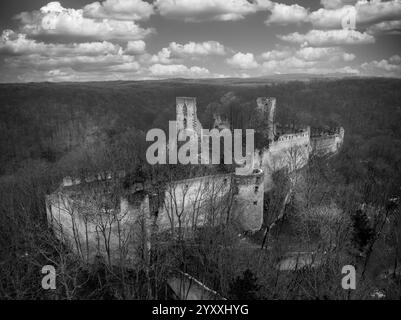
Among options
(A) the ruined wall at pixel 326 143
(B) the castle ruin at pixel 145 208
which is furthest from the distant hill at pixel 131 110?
(B) the castle ruin at pixel 145 208

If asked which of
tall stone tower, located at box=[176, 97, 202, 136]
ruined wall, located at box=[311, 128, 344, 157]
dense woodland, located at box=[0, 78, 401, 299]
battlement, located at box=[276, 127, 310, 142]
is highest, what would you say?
tall stone tower, located at box=[176, 97, 202, 136]

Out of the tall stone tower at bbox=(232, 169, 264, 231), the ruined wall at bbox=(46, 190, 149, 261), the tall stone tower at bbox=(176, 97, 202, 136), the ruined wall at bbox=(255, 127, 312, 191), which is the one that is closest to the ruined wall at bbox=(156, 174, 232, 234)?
the tall stone tower at bbox=(232, 169, 264, 231)

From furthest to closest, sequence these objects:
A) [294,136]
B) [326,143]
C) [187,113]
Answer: [326,143], [294,136], [187,113]

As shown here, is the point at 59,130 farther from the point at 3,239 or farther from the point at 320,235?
→ the point at 320,235

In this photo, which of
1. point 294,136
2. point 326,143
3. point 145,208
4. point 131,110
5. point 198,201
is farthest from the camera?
point 131,110

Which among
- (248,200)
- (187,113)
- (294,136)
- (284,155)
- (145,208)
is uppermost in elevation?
(187,113)

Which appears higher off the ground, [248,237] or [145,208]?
[145,208]

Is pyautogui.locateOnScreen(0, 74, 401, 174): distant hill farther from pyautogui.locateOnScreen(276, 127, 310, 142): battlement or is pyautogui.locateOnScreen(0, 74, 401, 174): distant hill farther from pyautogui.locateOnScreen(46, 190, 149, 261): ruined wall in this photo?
pyautogui.locateOnScreen(46, 190, 149, 261): ruined wall

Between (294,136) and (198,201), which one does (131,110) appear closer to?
(294,136)

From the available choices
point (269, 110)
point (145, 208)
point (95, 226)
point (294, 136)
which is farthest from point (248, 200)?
point (294, 136)
